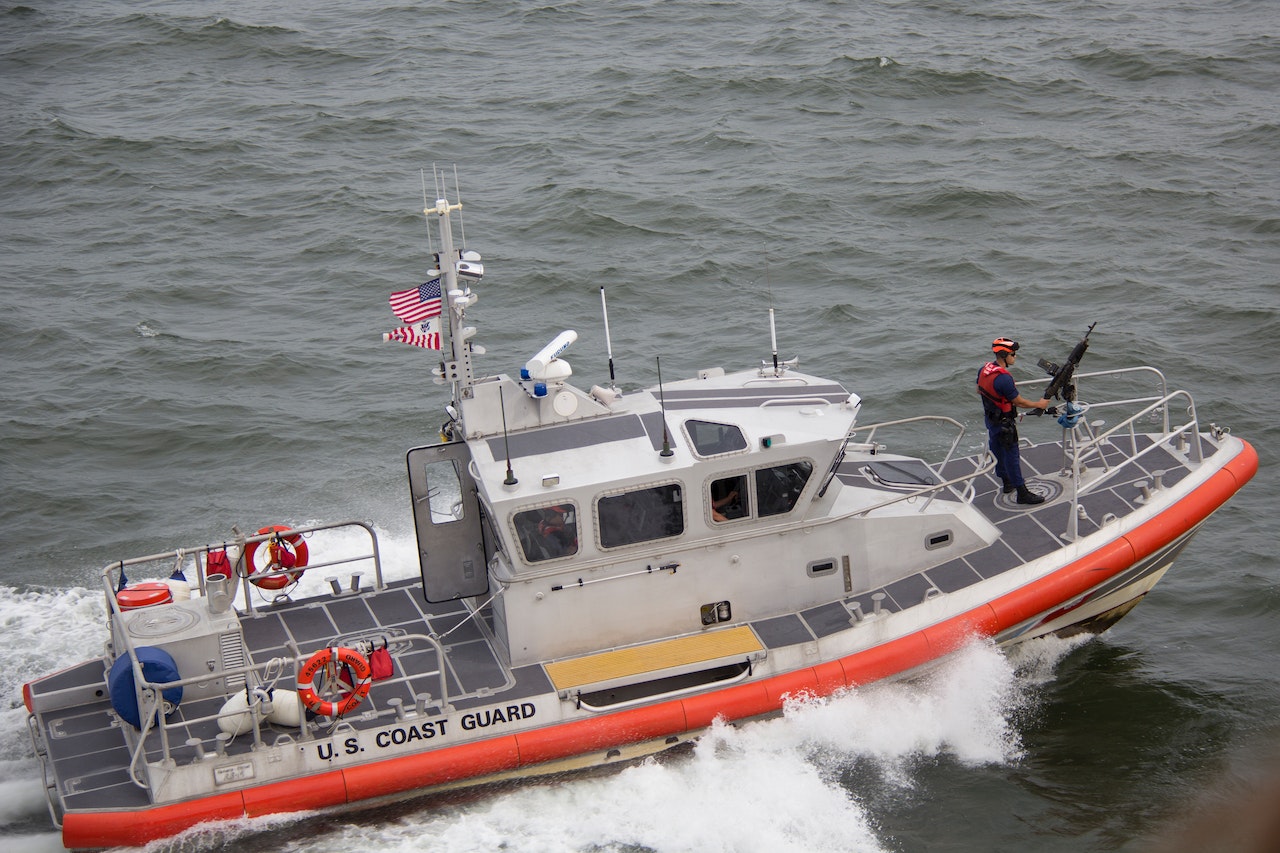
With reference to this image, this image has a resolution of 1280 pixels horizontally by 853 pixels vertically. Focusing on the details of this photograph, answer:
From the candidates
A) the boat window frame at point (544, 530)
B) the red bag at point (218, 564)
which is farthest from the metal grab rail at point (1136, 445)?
the red bag at point (218, 564)

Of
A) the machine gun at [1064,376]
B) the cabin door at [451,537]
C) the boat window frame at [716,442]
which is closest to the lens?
the boat window frame at [716,442]

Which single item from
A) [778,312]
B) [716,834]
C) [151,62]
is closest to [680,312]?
[778,312]

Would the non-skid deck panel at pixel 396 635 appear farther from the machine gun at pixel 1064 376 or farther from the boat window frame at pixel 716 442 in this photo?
the machine gun at pixel 1064 376

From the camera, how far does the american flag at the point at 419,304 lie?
33.3 feet

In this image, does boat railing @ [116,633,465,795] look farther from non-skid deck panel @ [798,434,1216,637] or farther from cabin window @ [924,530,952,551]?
cabin window @ [924,530,952,551]

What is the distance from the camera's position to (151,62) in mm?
26953

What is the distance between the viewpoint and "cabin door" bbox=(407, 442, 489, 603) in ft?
34.8

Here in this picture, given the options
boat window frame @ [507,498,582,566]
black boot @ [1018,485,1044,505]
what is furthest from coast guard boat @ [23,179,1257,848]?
black boot @ [1018,485,1044,505]

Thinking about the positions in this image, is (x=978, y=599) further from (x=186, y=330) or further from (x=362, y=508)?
(x=186, y=330)

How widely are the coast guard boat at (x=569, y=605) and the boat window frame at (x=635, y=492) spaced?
2 cm

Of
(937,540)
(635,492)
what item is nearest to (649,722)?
(635,492)

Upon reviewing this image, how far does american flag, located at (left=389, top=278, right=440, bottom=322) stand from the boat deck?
234cm

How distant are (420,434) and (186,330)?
4171 millimetres

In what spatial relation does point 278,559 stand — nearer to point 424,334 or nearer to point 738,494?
point 424,334
